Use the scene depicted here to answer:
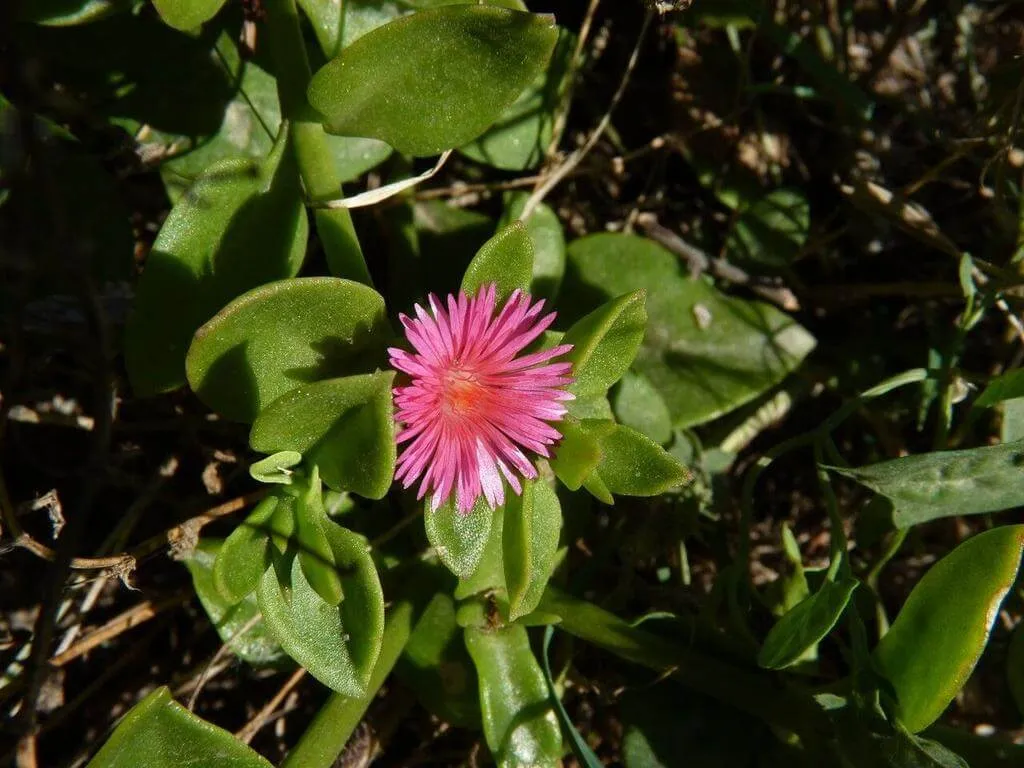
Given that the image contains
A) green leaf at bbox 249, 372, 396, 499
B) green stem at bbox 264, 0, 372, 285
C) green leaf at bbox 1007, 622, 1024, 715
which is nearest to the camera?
green leaf at bbox 249, 372, 396, 499

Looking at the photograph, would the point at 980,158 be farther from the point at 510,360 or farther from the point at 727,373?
the point at 510,360

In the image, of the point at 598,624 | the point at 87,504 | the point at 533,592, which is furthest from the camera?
the point at 598,624

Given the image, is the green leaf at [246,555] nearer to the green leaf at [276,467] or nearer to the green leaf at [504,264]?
the green leaf at [276,467]

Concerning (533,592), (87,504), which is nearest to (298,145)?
(87,504)

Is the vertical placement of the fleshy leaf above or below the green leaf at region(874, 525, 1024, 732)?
above

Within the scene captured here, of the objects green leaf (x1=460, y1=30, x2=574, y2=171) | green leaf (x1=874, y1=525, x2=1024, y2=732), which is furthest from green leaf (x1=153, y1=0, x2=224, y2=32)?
green leaf (x1=874, y1=525, x2=1024, y2=732)

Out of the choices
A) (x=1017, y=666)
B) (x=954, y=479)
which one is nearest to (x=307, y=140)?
Answer: (x=954, y=479)

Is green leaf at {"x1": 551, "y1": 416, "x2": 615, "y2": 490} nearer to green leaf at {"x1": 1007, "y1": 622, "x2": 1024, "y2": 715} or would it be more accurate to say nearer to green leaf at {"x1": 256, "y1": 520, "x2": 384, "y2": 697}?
green leaf at {"x1": 256, "y1": 520, "x2": 384, "y2": 697}

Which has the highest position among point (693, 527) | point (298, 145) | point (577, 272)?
point (298, 145)
